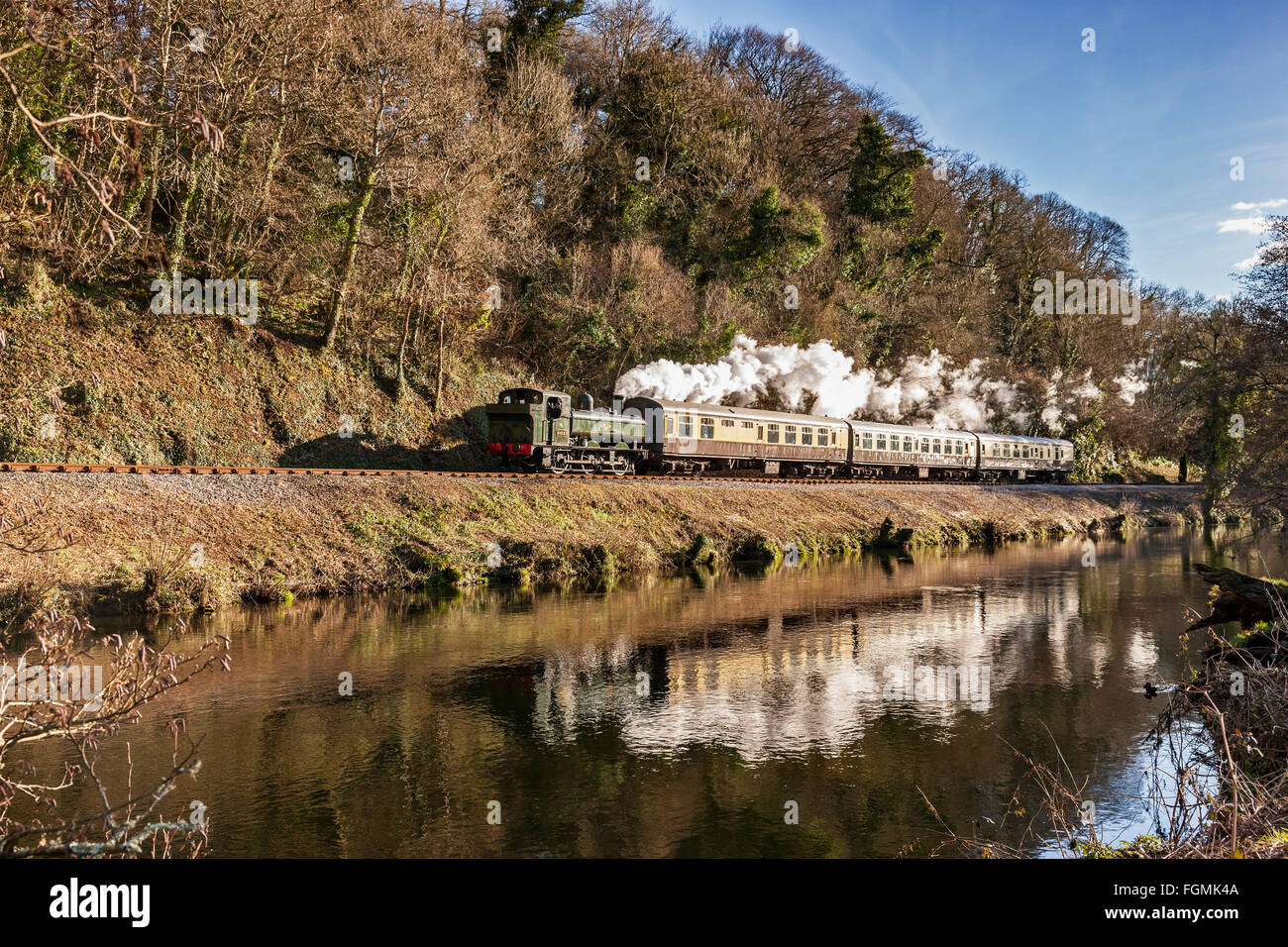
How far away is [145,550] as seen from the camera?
16906 mm

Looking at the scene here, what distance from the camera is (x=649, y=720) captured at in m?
11.2

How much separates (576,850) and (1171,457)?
6814 centimetres

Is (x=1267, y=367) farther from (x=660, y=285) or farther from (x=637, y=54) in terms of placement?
(x=637, y=54)

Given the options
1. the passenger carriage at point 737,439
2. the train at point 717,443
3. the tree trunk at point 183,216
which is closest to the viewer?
the tree trunk at point 183,216

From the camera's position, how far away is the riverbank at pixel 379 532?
16250 millimetres

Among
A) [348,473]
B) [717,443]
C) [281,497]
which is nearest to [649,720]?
[281,497]

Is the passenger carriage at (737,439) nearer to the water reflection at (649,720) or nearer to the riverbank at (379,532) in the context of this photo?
the riverbank at (379,532)

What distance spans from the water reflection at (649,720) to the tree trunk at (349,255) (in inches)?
568

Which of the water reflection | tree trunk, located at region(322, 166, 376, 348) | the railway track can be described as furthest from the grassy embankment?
the water reflection

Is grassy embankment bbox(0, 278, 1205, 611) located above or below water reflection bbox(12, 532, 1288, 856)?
above

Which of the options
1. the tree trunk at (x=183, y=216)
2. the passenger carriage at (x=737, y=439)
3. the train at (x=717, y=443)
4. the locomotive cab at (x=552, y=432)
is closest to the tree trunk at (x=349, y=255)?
the tree trunk at (x=183, y=216)

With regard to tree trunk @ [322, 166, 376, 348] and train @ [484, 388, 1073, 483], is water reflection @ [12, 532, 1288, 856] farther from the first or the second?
tree trunk @ [322, 166, 376, 348]

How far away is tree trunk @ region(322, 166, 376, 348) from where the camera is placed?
28141mm

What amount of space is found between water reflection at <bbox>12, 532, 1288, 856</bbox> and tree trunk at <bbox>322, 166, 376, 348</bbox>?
14.4 metres
